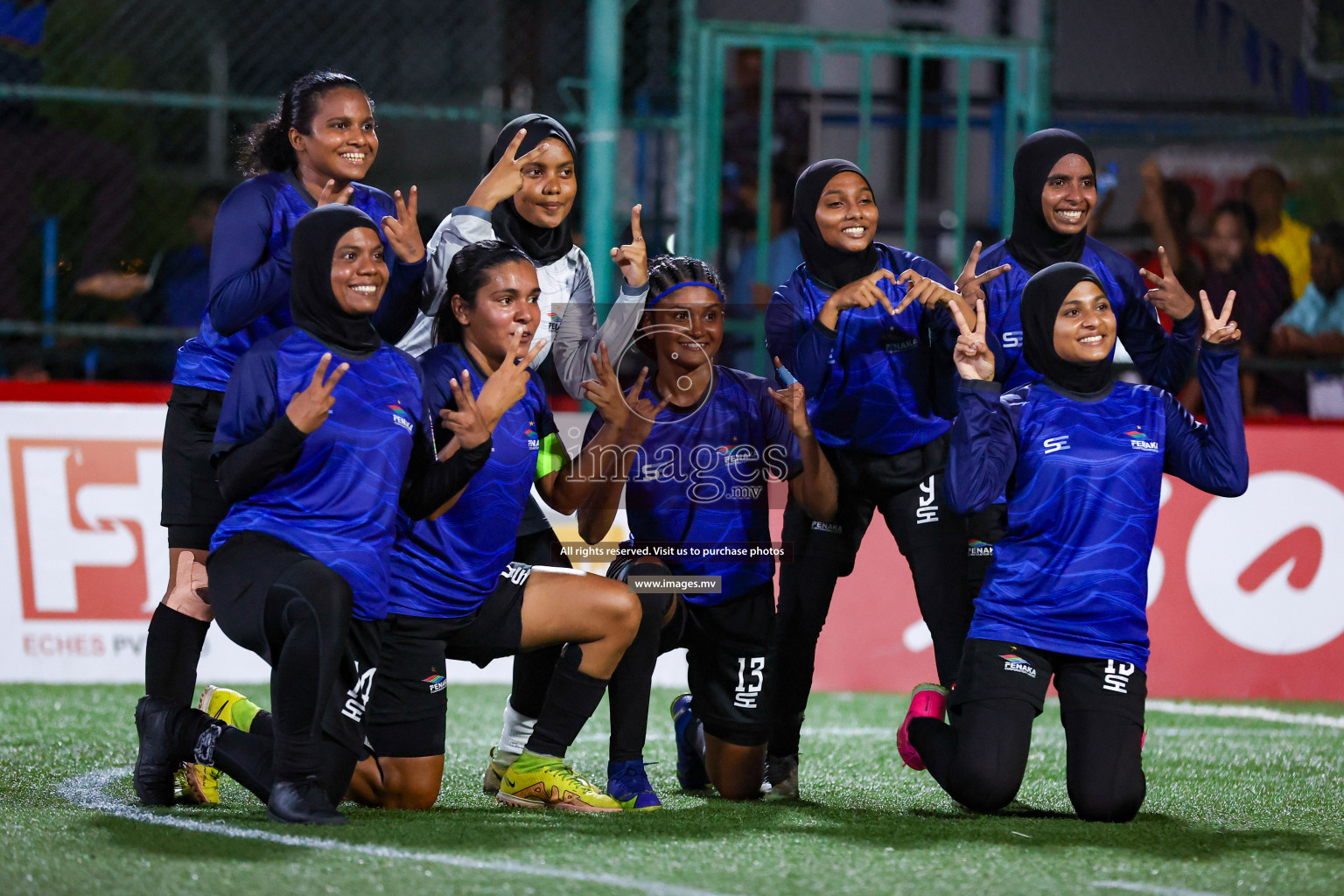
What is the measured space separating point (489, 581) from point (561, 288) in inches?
36.3

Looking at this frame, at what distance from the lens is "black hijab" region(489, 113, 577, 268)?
183 inches

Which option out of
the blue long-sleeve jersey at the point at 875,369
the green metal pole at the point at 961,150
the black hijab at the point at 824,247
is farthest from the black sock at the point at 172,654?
the green metal pole at the point at 961,150

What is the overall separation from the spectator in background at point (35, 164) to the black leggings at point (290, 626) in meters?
4.52

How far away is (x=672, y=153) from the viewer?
8.52m

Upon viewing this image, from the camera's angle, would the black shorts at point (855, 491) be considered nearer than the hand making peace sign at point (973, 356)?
No

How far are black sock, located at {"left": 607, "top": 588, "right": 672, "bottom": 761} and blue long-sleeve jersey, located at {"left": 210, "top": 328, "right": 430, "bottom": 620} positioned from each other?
32.6 inches

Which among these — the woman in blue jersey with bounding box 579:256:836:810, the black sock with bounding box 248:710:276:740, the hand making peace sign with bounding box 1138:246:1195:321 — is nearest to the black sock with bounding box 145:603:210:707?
the black sock with bounding box 248:710:276:740

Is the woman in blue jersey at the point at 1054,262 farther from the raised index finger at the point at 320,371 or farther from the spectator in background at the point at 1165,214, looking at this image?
the spectator in background at the point at 1165,214

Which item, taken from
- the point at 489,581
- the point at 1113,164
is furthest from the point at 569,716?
the point at 1113,164

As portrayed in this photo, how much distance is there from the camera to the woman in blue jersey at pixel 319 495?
379 centimetres

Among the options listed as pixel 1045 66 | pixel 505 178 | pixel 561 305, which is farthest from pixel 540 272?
pixel 1045 66

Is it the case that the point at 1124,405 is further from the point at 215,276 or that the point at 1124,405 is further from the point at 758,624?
the point at 215,276

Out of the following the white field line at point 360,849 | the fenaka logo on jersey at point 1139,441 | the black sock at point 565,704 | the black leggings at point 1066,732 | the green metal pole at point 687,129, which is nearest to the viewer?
the white field line at point 360,849

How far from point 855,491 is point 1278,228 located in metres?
4.60
